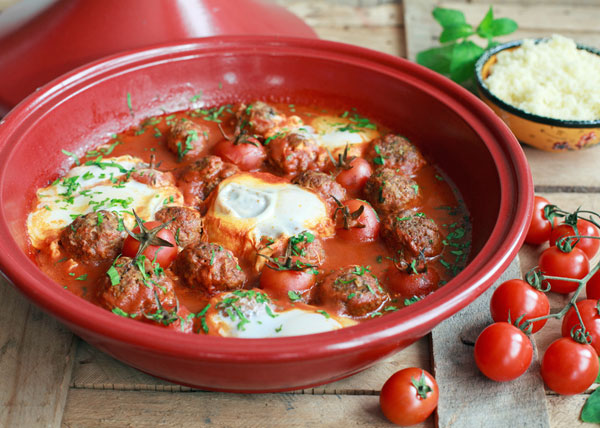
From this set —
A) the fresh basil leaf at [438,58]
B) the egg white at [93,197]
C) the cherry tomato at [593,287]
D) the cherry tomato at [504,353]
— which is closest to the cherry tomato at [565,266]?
the cherry tomato at [593,287]

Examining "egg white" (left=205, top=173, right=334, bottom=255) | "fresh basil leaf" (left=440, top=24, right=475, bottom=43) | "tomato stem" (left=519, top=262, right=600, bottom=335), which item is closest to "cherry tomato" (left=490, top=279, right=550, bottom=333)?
"tomato stem" (left=519, top=262, right=600, bottom=335)

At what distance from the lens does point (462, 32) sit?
194 inches

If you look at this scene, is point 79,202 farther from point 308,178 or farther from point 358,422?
point 358,422

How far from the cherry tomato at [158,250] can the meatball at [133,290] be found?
0.36 feet

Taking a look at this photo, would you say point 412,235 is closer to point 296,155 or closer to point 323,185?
point 323,185

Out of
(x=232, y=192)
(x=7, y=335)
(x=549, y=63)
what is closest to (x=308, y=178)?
(x=232, y=192)

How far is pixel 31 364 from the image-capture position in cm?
311

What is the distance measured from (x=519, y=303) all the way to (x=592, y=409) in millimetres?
564

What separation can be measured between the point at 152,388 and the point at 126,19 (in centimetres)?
250

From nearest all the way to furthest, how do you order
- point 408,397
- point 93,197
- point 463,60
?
point 408,397 → point 93,197 → point 463,60

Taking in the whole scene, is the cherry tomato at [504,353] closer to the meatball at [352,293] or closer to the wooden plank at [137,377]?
the wooden plank at [137,377]

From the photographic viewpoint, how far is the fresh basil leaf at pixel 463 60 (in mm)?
4793

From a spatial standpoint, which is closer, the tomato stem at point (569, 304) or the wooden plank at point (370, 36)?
the tomato stem at point (569, 304)

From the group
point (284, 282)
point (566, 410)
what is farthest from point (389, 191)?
point (566, 410)
